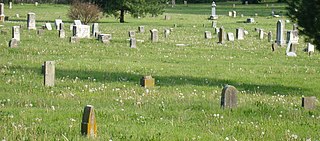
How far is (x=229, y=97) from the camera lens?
12.1m

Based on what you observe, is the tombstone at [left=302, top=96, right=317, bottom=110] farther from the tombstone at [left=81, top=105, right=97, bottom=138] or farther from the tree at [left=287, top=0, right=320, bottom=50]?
the tombstone at [left=81, top=105, right=97, bottom=138]

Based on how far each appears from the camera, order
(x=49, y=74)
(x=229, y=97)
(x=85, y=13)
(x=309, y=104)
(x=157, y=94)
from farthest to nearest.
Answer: (x=85, y=13)
(x=49, y=74)
(x=157, y=94)
(x=309, y=104)
(x=229, y=97)

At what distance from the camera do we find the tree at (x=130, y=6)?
56938mm

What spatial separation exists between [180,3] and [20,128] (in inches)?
4187

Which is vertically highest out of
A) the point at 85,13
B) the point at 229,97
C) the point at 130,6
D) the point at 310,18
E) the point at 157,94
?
the point at 130,6

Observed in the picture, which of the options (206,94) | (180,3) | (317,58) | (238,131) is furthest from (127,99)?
(180,3)

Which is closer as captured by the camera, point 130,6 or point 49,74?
point 49,74

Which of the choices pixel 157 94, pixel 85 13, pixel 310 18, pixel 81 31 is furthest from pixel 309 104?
pixel 85 13

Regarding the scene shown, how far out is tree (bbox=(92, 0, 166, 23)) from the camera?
56.9m

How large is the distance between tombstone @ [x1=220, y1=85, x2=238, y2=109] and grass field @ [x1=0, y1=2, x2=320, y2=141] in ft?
0.57

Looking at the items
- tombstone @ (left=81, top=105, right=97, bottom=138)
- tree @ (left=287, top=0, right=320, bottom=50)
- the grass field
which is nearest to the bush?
the grass field

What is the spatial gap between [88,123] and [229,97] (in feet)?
13.5

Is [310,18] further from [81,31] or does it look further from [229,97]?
[81,31]

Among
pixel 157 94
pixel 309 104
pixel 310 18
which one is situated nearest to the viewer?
pixel 309 104
